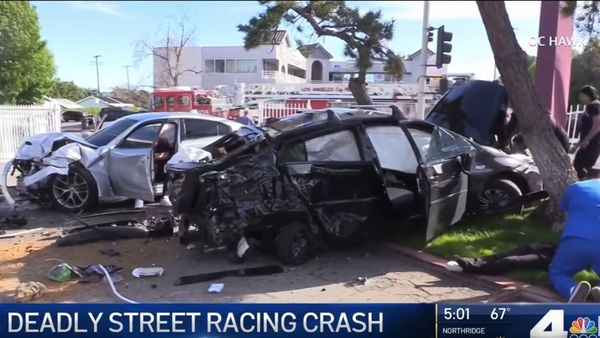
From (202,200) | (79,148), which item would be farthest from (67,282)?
(79,148)

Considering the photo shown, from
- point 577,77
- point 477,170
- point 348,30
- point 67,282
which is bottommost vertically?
point 67,282

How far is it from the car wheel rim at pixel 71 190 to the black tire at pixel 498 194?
18.6 feet

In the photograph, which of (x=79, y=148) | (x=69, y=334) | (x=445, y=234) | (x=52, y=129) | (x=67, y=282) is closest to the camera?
(x=69, y=334)

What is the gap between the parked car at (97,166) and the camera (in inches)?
333

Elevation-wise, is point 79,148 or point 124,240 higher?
point 79,148

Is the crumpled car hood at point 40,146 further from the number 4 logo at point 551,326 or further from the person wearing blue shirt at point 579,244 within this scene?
the number 4 logo at point 551,326

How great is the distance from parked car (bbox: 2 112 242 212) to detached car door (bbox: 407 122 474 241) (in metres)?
4.07

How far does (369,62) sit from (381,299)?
7944mm

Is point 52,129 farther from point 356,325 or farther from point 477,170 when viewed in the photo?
point 356,325

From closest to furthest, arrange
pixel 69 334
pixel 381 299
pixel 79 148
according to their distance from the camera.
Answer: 1. pixel 69 334
2. pixel 381 299
3. pixel 79 148

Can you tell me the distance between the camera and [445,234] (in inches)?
273

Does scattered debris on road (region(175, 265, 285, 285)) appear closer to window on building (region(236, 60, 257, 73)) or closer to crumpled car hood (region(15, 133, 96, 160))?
crumpled car hood (region(15, 133, 96, 160))

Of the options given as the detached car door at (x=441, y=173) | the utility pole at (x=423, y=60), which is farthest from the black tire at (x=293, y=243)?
the utility pole at (x=423, y=60)

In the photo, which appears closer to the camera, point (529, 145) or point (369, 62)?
point (529, 145)
